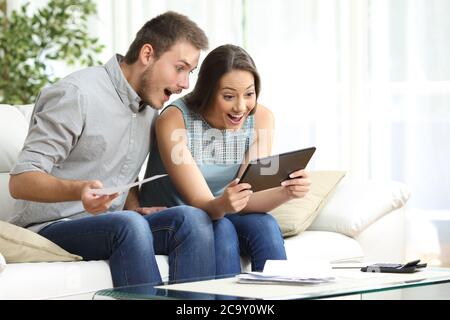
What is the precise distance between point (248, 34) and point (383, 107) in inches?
32.3

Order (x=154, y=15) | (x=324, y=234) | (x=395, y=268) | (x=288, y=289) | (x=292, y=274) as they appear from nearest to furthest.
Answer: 1. (x=288, y=289)
2. (x=292, y=274)
3. (x=395, y=268)
4. (x=324, y=234)
5. (x=154, y=15)

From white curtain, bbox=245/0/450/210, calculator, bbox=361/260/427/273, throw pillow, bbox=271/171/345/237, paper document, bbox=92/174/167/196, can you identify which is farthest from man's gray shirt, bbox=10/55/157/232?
white curtain, bbox=245/0/450/210

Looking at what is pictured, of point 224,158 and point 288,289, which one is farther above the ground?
point 224,158

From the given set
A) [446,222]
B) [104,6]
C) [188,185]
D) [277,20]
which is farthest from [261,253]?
[104,6]

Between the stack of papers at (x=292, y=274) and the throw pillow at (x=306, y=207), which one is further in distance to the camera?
the throw pillow at (x=306, y=207)

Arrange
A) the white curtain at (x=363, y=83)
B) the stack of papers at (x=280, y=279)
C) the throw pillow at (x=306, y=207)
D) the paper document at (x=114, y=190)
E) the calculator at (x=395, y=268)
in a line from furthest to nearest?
1. the white curtain at (x=363, y=83)
2. the throw pillow at (x=306, y=207)
3. the calculator at (x=395, y=268)
4. the paper document at (x=114, y=190)
5. the stack of papers at (x=280, y=279)

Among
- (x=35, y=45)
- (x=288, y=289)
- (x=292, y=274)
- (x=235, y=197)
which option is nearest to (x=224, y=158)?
(x=235, y=197)

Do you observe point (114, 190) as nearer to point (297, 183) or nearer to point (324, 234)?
point (297, 183)

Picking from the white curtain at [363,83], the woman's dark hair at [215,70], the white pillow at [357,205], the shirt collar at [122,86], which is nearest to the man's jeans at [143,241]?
the shirt collar at [122,86]

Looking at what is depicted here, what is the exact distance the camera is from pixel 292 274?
2.02 meters

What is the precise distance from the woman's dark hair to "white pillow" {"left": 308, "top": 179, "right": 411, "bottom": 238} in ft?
2.06

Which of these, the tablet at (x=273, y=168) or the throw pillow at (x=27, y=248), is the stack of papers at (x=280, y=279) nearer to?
the tablet at (x=273, y=168)

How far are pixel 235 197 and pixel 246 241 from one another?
0.67ft

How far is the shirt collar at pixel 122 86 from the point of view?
2.56 meters
